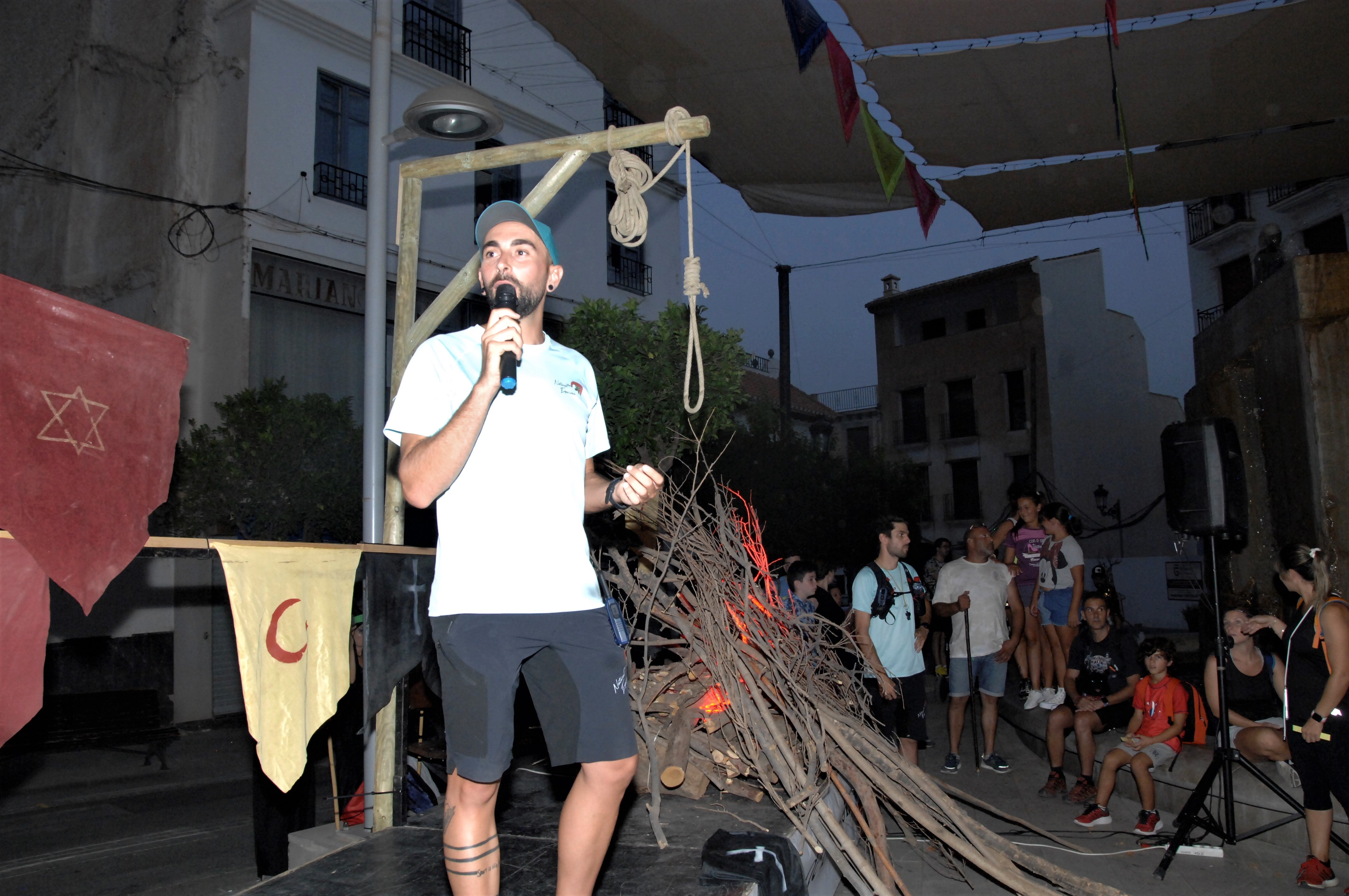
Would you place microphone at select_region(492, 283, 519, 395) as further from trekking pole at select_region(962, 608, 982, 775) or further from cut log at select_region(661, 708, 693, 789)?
trekking pole at select_region(962, 608, 982, 775)

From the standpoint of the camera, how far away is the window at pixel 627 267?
19078 millimetres

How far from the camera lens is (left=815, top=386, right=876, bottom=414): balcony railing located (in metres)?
42.1

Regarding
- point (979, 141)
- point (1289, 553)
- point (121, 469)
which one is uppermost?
point (979, 141)

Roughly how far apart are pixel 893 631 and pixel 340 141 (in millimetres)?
12523

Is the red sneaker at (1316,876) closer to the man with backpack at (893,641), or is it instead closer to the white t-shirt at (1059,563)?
the man with backpack at (893,641)

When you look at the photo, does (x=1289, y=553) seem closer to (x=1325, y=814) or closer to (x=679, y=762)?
(x=1325, y=814)

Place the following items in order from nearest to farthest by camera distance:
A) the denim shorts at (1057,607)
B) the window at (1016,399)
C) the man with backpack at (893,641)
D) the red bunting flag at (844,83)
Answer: the man with backpack at (893,641) < the denim shorts at (1057,607) < the red bunting flag at (844,83) < the window at (1016,399)

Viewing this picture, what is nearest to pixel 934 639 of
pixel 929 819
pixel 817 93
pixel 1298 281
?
pixel 1298 281

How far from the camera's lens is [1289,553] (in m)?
5.42

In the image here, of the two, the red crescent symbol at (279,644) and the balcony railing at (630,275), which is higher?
the balcony railing at (630,275)

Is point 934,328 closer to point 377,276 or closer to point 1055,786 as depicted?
point 1055,786

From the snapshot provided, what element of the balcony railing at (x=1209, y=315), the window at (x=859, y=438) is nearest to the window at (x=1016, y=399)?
the balcony railing at (x=1209, y=315)

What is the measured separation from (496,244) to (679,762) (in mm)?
3443

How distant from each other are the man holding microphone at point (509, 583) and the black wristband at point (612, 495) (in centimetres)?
6
